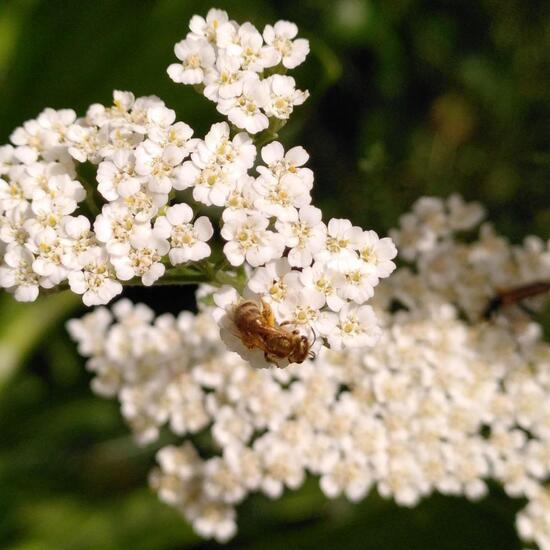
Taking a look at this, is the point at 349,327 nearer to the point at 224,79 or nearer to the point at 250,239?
the point at 250,239

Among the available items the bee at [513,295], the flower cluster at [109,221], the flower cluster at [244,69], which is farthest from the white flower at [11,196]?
the bee at [513,295]

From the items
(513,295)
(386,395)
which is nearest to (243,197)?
(386,395)

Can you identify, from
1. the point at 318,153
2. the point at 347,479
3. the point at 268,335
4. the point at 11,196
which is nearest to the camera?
the point at 268,335

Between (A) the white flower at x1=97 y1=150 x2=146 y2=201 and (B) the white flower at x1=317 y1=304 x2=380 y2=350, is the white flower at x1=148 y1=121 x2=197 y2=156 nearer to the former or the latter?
(A) the white flower at x1=97 y1=150 x2=146 y2=201

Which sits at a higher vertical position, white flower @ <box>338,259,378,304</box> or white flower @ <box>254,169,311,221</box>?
white flower @ <box>254,169,311,221</box>

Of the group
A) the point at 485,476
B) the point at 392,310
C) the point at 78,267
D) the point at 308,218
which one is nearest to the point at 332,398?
the point at 392,310

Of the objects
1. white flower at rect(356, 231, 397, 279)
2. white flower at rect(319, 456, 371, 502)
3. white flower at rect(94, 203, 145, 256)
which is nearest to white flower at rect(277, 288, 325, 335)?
white flower at rect(356, 231, 397, 279)
